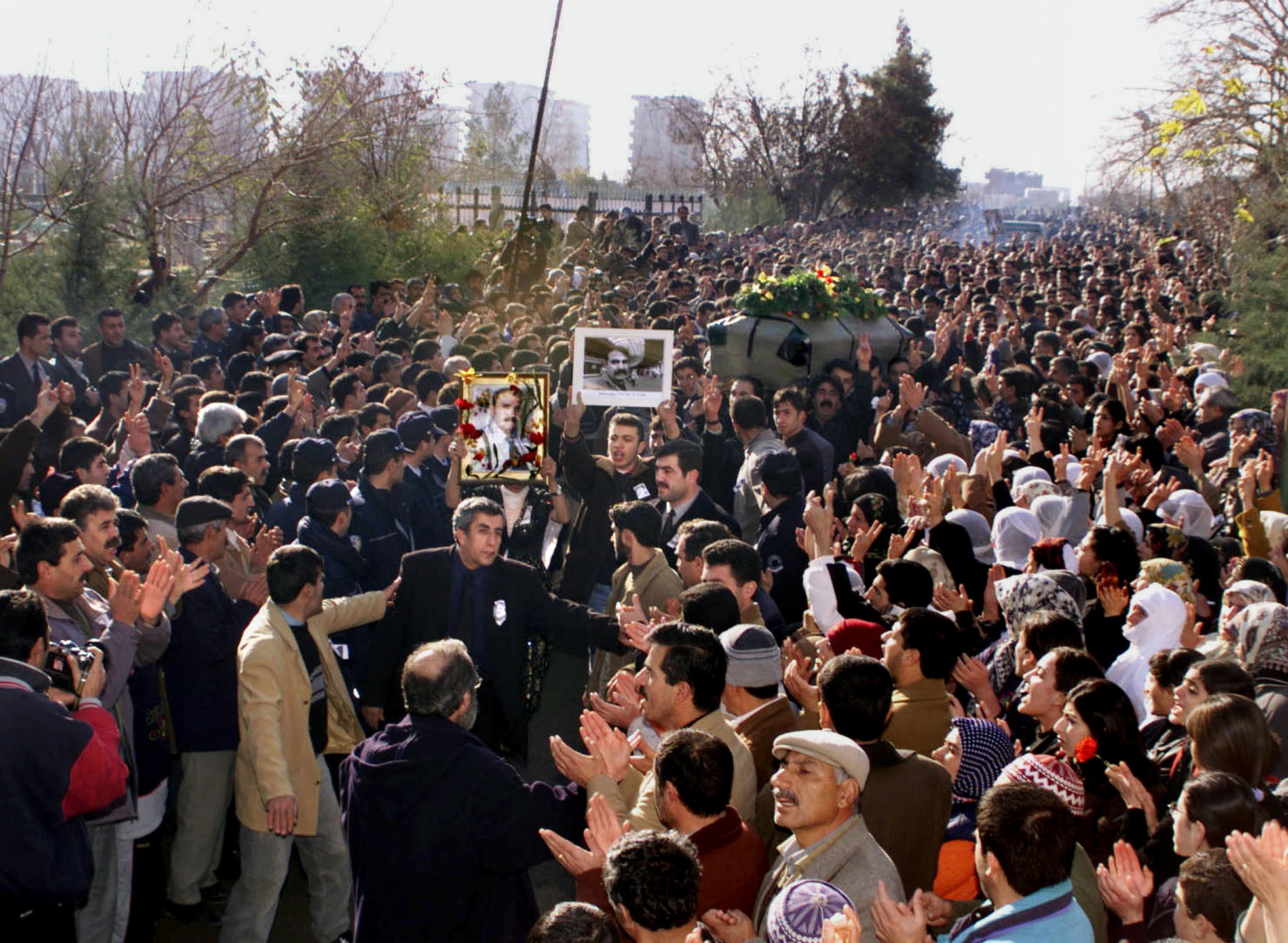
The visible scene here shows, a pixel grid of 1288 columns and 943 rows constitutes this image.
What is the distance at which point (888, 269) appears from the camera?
872 inches

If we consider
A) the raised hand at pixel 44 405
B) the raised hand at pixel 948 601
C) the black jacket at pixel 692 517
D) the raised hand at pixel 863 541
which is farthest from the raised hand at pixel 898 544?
the raised hand at pixel 44 405

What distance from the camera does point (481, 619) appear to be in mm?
5773

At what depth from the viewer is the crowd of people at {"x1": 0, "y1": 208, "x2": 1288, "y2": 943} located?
11.3 feet

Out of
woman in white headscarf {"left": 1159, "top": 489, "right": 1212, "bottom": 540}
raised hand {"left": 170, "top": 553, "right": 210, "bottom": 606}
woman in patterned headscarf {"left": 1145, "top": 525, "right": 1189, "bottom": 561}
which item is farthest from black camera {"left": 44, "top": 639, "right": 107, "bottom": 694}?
woman in white headscarf {"left": 1159, "top": 489, "right": 1212, "bottom": 540}

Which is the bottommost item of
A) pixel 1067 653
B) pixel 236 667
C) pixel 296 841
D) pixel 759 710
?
pixel 296 841

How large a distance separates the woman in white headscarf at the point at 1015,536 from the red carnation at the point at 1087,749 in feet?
8.26

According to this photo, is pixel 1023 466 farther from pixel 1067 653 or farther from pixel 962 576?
pixel 1067 653

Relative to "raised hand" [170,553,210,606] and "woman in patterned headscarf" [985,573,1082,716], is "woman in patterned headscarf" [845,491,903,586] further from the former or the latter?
"raised hand" [170,553,210,606]

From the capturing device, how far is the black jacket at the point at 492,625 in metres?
5.77

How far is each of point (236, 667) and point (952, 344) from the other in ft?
35.0

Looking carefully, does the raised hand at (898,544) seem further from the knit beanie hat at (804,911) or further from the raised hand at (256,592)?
the knit beanie hat at (804,911)

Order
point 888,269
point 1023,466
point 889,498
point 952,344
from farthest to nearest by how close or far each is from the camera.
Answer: point 888,269
point 952,344
point 1023,466
point 889,498

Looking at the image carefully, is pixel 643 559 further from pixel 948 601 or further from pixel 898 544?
pixel 948 601

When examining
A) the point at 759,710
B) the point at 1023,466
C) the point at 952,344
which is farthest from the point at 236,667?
the point at 952,344
